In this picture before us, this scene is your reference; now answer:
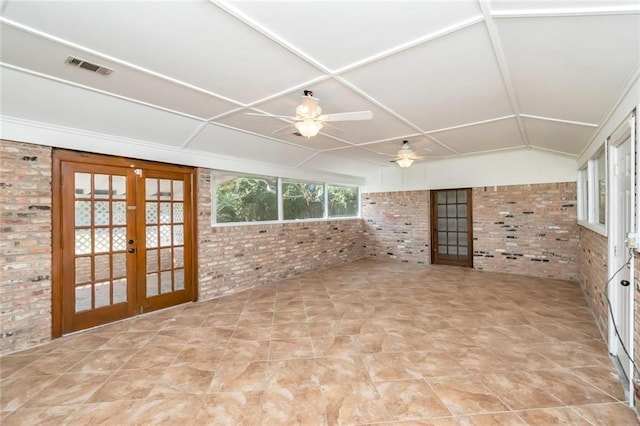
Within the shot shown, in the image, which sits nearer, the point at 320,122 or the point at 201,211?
the point at 320,122

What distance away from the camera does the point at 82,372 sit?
262cm

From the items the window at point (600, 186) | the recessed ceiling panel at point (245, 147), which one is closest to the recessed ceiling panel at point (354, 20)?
the recessed ceiling panel at point (245, 147)

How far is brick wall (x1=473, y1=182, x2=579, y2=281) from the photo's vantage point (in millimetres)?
5664

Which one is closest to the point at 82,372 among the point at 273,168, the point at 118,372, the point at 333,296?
the point at 118,372

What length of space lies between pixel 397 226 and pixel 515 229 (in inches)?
105

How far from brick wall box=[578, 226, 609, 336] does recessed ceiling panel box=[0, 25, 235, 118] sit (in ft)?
15.3

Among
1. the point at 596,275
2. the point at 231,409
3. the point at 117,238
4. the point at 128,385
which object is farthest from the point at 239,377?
the point at 596,275

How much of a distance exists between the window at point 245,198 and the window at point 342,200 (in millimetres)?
2080

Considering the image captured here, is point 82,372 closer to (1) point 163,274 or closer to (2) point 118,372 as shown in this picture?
(2) point 118,372

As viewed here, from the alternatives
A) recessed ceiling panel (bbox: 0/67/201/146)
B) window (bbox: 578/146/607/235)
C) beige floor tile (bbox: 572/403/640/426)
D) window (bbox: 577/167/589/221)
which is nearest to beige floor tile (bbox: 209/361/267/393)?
beige floor tile (bbox: 572/403/640/426)

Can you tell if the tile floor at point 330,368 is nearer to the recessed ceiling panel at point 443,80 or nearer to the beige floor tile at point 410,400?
the beige floor tile at point 410,400

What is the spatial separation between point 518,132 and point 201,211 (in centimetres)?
515

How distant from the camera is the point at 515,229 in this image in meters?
6.16

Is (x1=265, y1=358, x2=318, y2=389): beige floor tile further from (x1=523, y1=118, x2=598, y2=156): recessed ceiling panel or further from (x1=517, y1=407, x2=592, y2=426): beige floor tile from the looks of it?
(x1=523, y1=118, x2=598, y2=156): recessed ceiling panel
